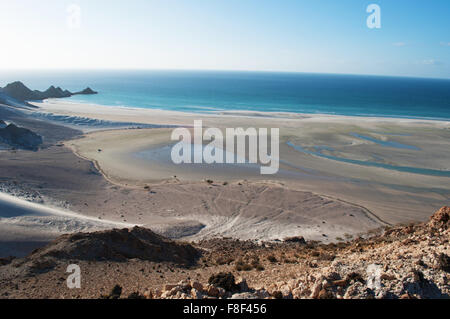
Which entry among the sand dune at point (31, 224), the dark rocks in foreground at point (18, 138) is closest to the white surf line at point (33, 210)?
the sand dune at point (31, 224)

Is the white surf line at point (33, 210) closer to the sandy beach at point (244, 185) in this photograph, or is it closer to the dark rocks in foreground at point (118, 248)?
the sandy beach at point (244, 185)

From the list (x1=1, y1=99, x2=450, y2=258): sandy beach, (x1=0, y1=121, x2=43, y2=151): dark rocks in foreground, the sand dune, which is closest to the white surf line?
the sand dune

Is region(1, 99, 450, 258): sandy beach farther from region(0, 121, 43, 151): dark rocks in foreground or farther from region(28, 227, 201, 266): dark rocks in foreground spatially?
region(28, 227, 201, 266): dark rocks in foreground

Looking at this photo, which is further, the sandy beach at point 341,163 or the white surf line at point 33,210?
the sandy beach at point 341,163
